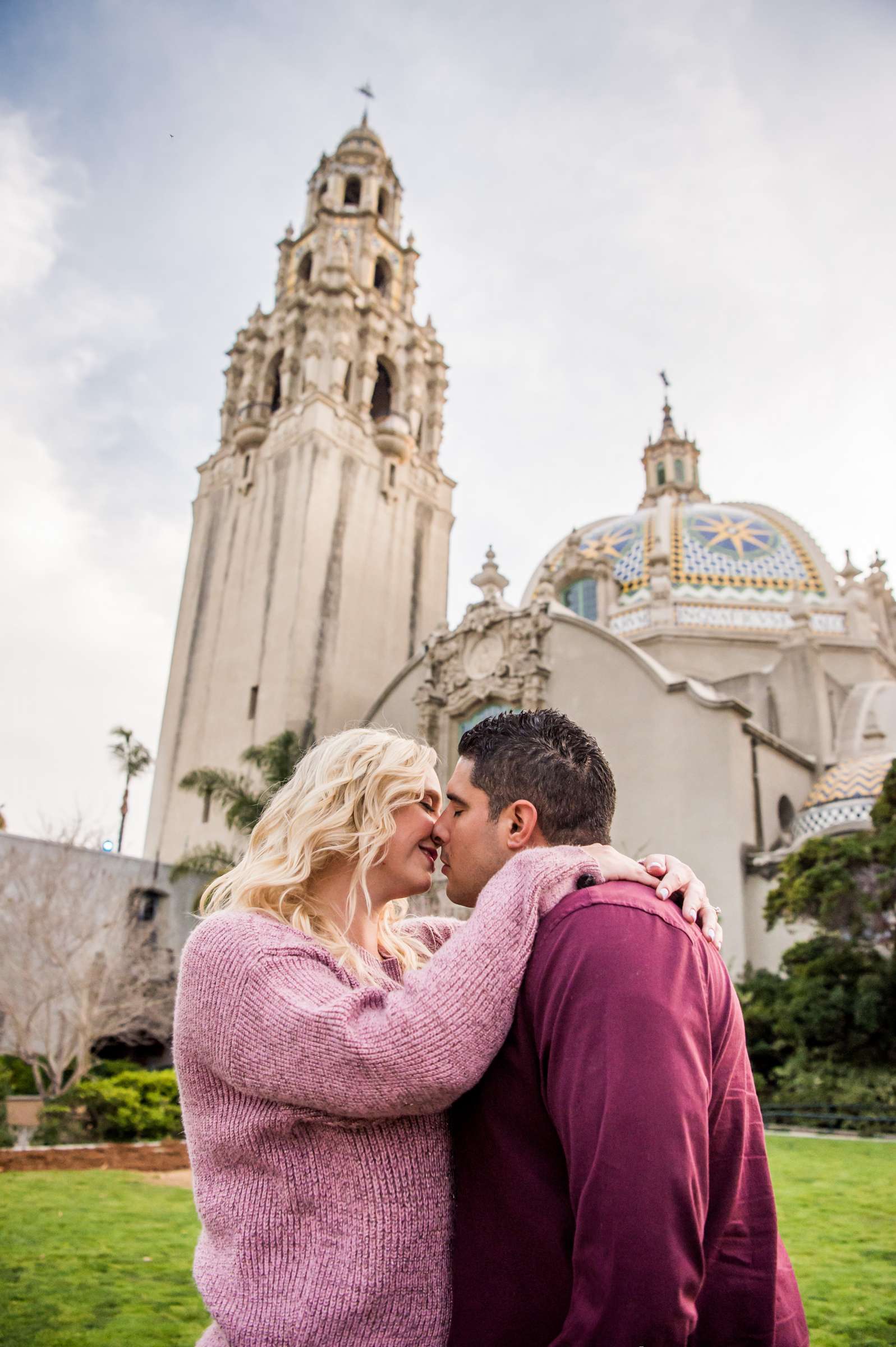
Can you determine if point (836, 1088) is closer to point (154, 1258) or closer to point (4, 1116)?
point (154, 1258)

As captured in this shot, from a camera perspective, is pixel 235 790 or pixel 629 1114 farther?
pixel 235 790

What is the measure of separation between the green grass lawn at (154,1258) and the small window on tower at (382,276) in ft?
113

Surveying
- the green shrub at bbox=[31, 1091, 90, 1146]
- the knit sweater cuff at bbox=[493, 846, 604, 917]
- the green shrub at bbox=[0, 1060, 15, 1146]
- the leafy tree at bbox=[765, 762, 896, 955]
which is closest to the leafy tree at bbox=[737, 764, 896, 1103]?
the leafy tree at bbox=[765, 762, 896, 955]

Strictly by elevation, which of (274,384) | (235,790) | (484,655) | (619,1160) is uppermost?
(274,384)

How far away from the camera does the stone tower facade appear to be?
94.1ft

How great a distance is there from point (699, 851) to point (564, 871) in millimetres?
18680

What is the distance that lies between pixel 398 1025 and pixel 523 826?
1.79 feet

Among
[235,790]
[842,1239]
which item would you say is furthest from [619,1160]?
[235,790]

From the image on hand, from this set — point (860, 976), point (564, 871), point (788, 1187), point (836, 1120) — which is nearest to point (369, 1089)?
point (564, 871)

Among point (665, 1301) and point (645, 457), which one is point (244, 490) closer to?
point (645, 457)

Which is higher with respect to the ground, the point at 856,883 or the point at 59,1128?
the point at 856,883

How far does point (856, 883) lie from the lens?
612 inches

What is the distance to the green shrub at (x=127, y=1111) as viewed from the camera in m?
13.2

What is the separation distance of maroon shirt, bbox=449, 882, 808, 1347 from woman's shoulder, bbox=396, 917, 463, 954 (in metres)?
0.79
